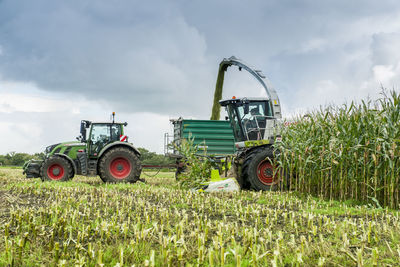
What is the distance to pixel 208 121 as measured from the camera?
43.3 feet

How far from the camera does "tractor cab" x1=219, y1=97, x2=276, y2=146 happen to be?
9523 mm

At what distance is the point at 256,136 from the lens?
9.54m

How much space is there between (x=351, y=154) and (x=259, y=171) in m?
2.47

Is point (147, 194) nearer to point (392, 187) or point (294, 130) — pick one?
point (294, 130)

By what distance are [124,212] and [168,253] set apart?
2347mm

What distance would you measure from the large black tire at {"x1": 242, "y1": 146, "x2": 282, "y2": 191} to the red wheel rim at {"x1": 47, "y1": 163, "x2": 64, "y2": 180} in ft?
19.5

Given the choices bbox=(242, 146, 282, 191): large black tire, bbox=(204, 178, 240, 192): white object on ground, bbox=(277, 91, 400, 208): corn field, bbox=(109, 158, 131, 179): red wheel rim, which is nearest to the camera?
bbox=(277, 91, 400, 208): corn field

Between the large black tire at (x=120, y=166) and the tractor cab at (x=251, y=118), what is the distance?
3.28 meters

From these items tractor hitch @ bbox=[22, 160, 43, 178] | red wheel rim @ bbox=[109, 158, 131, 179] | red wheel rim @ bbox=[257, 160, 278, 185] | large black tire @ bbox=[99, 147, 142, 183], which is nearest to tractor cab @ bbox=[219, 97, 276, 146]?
red wheel rim @ bbox=[257, 160, 278, 185]

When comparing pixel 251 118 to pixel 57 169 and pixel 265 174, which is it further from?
pixel 57 169

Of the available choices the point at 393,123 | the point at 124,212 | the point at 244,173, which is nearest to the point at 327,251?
the point at 124,212

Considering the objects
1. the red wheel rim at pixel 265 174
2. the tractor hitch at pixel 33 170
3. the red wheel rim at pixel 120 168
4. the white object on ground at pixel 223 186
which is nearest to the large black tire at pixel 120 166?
the red wheel rim at pixel 120 168

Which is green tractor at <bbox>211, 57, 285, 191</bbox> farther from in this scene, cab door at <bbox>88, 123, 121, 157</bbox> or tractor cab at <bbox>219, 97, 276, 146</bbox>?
cab door at <bbox>88, 123, 121, 157</bbox>

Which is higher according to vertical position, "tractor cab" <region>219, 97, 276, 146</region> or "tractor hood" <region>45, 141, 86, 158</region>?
"tractor cab" <region>219, 97, 276, 146</region>
